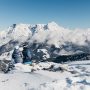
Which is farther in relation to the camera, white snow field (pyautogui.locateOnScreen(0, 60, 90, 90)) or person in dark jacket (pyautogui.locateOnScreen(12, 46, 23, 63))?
person in dark jacket (pyautogui.locateOnScreen(12, 46, 23, 63))

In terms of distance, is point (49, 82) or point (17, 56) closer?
point (49, 82)

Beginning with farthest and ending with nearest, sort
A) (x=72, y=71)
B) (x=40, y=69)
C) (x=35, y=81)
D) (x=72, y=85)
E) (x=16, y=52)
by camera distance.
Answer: (x=16, y=52)
(x=40, y=69)
(x=72, y=71)
(x=35, y=81)
(x=72, y=85)

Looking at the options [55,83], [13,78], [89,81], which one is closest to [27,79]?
[13,78]

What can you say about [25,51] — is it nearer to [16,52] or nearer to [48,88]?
[16,52]

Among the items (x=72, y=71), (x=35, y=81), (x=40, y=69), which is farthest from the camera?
(x=40, y=69)

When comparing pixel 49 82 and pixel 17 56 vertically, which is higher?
pixel 17 56

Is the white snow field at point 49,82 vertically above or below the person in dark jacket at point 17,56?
below

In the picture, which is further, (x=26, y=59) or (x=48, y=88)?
(x=26, y=59)

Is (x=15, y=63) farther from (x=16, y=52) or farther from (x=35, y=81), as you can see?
(x=35, y=81)

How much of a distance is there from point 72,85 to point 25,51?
3991 centimetres

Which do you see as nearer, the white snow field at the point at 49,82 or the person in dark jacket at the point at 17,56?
the white snow field at the point at 49,82

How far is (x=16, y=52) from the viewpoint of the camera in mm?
83938

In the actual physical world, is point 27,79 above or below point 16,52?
below

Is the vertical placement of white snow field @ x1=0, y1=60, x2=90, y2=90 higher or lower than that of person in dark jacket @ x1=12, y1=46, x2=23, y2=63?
lower
